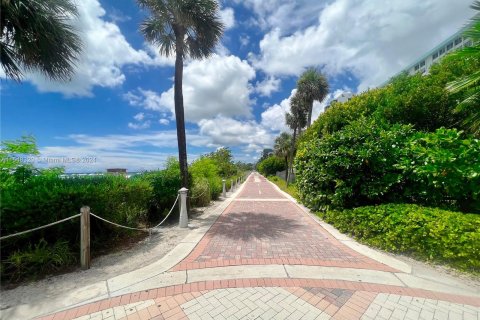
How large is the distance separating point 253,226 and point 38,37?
23.3 ft

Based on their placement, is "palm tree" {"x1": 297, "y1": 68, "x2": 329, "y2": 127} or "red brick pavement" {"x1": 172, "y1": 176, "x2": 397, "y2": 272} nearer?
"red brick pavement" {"x1": 172, "y1": 176, "x2": 397, "y2": 272}

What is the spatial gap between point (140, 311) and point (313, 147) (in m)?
7.47

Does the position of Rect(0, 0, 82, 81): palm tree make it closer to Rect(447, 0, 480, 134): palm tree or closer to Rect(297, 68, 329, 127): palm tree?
Rect(447, 0, 480, 134): palm tree

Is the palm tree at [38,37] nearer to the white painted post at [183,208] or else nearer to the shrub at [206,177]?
the white painted post at [183,208]

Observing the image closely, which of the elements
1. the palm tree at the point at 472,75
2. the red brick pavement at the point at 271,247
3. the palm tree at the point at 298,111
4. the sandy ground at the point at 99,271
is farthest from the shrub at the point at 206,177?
the palm tree at the point at 298,111

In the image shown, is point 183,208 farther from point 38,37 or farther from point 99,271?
point 38,37

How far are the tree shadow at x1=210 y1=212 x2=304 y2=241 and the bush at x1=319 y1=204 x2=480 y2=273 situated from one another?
1.97m

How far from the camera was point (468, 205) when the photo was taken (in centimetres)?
544

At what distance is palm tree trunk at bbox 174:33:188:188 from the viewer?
8703mm

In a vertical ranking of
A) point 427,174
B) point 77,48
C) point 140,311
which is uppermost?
point 77,48

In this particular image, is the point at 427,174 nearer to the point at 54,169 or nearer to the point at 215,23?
the point at 215,23

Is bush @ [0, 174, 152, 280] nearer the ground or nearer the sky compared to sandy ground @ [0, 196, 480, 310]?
nearer the sky

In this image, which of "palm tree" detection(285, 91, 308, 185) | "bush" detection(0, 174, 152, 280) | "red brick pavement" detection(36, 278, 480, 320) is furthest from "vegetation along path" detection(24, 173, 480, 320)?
"palm tree" detection(285, 91, 308, 185)

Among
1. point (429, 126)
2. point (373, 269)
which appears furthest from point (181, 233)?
point (429, 126)
